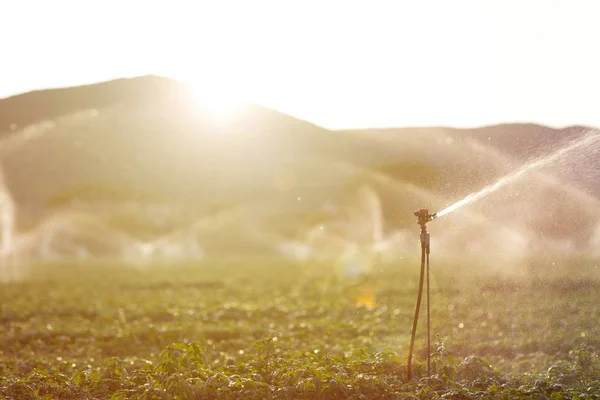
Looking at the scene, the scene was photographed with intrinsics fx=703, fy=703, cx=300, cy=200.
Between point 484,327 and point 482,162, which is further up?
point 482,162

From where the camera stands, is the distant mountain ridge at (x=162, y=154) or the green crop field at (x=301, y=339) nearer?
the green crop field at (x=301, y=339)

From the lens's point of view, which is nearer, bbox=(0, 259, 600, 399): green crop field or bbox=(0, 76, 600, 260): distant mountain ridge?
bbox=(0, 259, 600, 399): green crop field

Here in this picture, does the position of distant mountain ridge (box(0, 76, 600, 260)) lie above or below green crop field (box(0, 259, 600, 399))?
above

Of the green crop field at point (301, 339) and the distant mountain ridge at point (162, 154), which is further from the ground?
the distant mountain ridge at point (162, 154)

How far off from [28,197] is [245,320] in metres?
90.6

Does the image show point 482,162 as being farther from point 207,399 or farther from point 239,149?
point 239,149

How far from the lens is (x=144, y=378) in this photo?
827 centimetres

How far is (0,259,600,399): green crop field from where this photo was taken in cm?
772

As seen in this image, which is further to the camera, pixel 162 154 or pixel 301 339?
pixel 162 154

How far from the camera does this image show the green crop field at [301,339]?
772 centimetres

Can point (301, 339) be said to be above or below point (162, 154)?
below

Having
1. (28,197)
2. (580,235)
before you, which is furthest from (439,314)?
(28,197)

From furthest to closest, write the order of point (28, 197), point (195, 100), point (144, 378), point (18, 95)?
point (195, 100), point (28, 197), point (18, 95), point (144, 378)

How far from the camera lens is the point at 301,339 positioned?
15.4 metres
